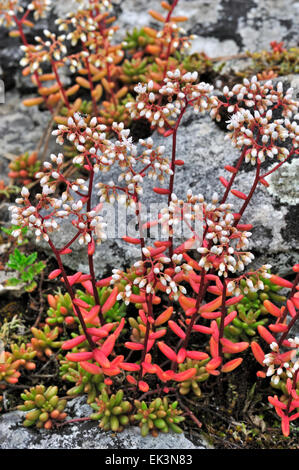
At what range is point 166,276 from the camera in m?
2.62

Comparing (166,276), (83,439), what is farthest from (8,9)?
(83,439)

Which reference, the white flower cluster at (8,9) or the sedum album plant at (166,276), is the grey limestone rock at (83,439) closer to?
the sedum album plant at (166,276)

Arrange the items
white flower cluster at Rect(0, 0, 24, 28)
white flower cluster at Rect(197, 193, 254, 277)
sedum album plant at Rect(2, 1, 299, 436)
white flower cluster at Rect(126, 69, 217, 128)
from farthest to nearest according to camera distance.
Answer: white flower cluster at Rect(0, 0, 24, 28)
white flower cluster at Rect(126, 69, 217, 128)
sedum album plant at Rect(2, 1, 299, 436)
white flower cluster at Rect(197, 193, 254, 277)

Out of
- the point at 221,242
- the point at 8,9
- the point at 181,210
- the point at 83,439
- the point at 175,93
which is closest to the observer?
the point at 221,242

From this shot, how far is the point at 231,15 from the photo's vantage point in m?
5.61

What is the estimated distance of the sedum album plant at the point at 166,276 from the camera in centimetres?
261

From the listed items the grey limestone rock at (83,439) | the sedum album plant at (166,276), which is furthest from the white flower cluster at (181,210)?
the grey limestone rock at (83,439)

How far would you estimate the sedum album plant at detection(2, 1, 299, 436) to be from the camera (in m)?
2.61

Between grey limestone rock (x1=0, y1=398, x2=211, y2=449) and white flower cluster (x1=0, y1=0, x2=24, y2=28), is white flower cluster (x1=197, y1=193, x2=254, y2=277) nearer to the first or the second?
grey limestone rock (x1=0, y1=398, x2=211, y2=449)

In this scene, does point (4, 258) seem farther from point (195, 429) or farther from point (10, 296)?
point (195, 429)

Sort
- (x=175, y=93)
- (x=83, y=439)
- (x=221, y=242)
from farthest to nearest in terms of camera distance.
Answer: (x=83, y=439) → (x=175, y=93) → (x=221, y=242)

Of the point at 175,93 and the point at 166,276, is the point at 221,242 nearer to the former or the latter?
the point at 166,276

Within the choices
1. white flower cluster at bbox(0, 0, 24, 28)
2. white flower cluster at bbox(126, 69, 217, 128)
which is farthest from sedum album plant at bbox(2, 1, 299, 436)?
white flower cluster at bbox(0, 0, 24, 28)

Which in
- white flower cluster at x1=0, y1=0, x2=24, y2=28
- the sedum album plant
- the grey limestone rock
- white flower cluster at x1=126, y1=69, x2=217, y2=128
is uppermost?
white flower cluster at x1=0, y1=0, x2=24, y2=28
